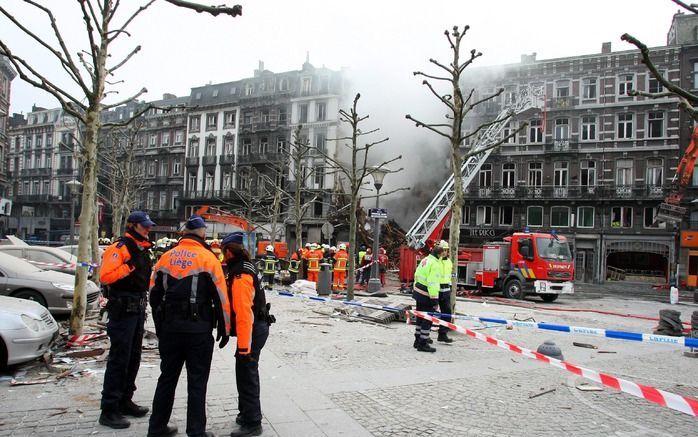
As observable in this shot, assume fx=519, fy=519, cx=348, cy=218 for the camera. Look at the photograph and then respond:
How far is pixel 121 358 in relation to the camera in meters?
4.58

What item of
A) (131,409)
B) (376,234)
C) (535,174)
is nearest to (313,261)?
(376,234)

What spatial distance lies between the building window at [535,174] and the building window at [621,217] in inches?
191

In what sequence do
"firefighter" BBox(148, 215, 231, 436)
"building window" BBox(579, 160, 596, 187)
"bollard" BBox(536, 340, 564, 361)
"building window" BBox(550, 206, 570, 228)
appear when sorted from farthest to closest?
"building window" BBox(550, 206, 570, 228) → "building window" BBox(579, 160, 596, 187) → "bollard" BBox(536, 340, 564, 361) → "firefighter" BBox(148, 215, 231, 436)

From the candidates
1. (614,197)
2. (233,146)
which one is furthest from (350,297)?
(233,146)

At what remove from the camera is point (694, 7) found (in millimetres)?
4195

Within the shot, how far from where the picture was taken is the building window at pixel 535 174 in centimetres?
3500

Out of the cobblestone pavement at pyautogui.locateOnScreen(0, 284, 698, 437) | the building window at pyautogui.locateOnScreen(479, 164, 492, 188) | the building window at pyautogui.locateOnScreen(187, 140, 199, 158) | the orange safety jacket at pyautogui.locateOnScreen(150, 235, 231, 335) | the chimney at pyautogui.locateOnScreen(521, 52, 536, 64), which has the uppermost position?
the chimney at pyautogui.locateOnScreen(521, 52, 536, 64)

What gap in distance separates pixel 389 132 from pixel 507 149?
8431 millimetres

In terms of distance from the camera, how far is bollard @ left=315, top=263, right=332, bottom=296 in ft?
50.9

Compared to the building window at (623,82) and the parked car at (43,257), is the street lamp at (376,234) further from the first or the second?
the building window at (623,82)

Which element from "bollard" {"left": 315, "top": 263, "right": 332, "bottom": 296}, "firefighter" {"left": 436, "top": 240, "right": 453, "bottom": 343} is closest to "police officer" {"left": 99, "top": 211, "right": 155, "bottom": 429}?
"firefighter" {"left": 436, "top": 240, "right": 453, "bottom": 343}

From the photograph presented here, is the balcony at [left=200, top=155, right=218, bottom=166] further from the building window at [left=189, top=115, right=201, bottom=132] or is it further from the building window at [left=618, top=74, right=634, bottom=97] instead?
the building window at [left=618, top=74, right=634, bottom=97]

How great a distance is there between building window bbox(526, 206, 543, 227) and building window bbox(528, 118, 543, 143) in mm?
4621

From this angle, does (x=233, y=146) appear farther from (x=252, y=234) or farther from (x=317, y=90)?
(x=252, y=234)
